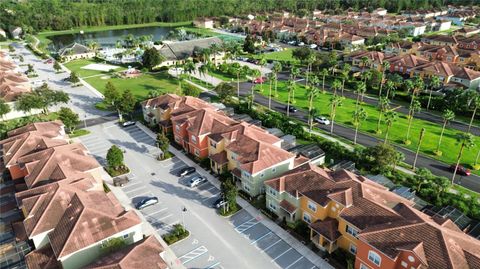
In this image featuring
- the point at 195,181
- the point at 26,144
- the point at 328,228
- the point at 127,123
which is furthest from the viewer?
the point at 127,123

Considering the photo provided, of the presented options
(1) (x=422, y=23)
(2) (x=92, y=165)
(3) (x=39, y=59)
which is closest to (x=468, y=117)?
(2) (x=92, y=165)

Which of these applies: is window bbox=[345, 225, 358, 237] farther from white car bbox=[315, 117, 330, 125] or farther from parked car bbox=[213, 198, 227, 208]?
white car bbox=[315, 117, 330, 125]

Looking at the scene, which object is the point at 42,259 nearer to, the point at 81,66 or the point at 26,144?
the point at 26,144

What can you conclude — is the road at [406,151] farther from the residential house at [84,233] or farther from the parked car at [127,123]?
the residential house at [84,233]

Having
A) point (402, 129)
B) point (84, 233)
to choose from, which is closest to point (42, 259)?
point (84, 233)

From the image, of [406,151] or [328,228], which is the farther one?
[406,151]

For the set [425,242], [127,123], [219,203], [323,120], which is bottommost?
[219,203]

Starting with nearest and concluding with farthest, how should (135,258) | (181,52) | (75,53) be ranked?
(135,258) → (181,52) → (75,53)
